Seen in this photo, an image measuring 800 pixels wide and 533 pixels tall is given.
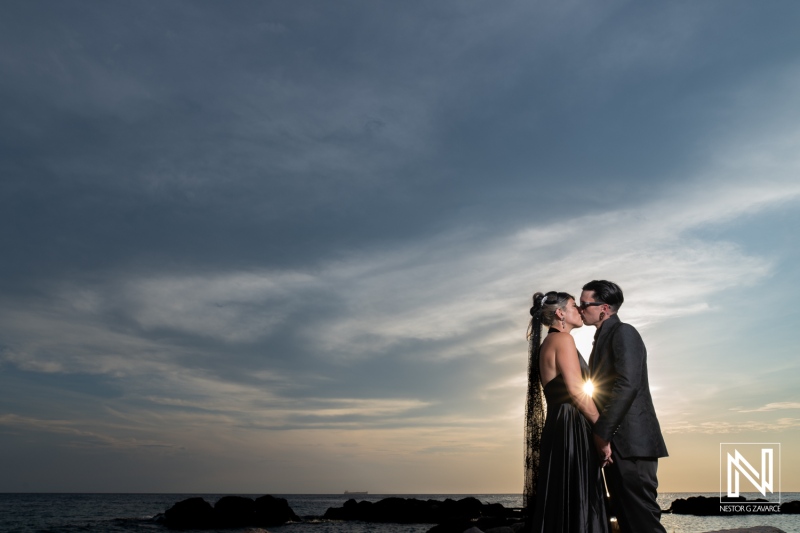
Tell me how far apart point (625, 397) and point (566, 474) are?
2.61 ft

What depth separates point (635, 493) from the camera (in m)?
5.04

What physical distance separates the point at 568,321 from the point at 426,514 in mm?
52918

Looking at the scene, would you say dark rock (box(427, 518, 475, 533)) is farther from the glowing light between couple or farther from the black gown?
the black gown

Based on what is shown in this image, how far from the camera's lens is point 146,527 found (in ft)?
153

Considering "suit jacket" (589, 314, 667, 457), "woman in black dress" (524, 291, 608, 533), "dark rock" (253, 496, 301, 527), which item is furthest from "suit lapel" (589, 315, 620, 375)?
"dark rock" (253, 496, 301, 527)

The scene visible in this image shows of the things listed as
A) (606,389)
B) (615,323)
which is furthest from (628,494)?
(615,323)

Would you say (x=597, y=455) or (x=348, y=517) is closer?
(x=597, y=455)

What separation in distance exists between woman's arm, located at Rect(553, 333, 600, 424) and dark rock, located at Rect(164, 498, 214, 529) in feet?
144

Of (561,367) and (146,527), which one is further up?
(561,367)

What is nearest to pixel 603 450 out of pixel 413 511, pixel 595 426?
pixel 595 426

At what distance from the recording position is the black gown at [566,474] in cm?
516

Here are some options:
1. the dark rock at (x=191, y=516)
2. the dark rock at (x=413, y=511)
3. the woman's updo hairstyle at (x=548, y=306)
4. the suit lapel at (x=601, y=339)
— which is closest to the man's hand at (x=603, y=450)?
the suit lapel at (x=601, y=339)

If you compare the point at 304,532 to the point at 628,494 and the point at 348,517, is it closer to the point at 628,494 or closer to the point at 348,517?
the point at 348,517

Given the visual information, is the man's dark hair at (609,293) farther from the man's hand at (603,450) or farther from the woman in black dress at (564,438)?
the man's hand at (603,450)
